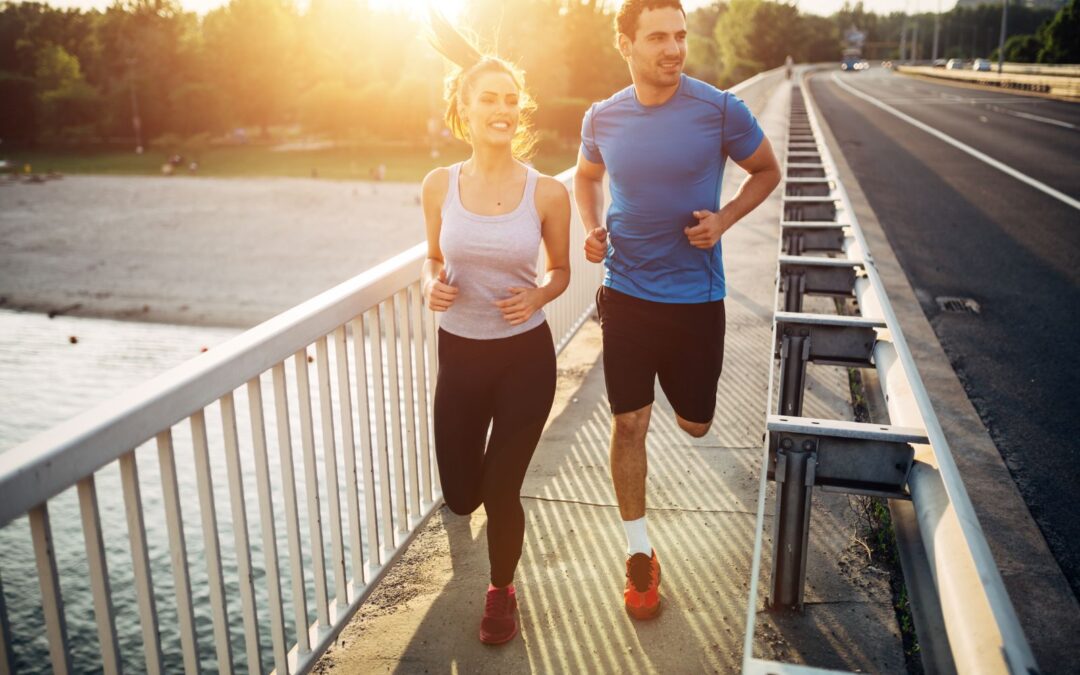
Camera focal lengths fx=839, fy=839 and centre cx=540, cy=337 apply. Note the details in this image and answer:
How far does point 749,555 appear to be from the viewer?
3479 millimetres

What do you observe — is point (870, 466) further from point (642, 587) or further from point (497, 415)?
point (497, 415)

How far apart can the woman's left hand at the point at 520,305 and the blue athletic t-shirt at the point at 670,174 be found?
524mm

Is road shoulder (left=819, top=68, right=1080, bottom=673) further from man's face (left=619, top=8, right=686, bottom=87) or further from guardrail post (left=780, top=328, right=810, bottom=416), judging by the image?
man's face (left=619, top=8, right=686, bottom=87)

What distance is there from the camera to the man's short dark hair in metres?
3.04

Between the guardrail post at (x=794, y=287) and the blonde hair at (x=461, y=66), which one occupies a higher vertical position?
the blonde hair at (x=461, y=66)

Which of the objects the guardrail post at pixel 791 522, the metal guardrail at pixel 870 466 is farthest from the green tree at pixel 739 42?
the guardrail post at pixel 791 522

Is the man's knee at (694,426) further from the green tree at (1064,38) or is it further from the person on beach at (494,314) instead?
the green tree at (1064,38)

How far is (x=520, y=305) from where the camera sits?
9.39 feet

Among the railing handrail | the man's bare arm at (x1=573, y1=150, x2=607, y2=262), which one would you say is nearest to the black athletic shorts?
the man's bare arm at (x1=573, y1=150, x2=607, y2=262)

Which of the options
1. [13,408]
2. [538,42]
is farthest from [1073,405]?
[538,42]

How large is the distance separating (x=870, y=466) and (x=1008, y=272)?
6.80m

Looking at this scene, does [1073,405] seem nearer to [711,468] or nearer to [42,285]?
[711,468]

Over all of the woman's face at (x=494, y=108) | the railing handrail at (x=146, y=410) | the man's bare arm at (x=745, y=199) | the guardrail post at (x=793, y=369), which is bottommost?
the guardrail post at (x=793, y=369)

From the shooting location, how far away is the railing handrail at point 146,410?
1.59 metres
